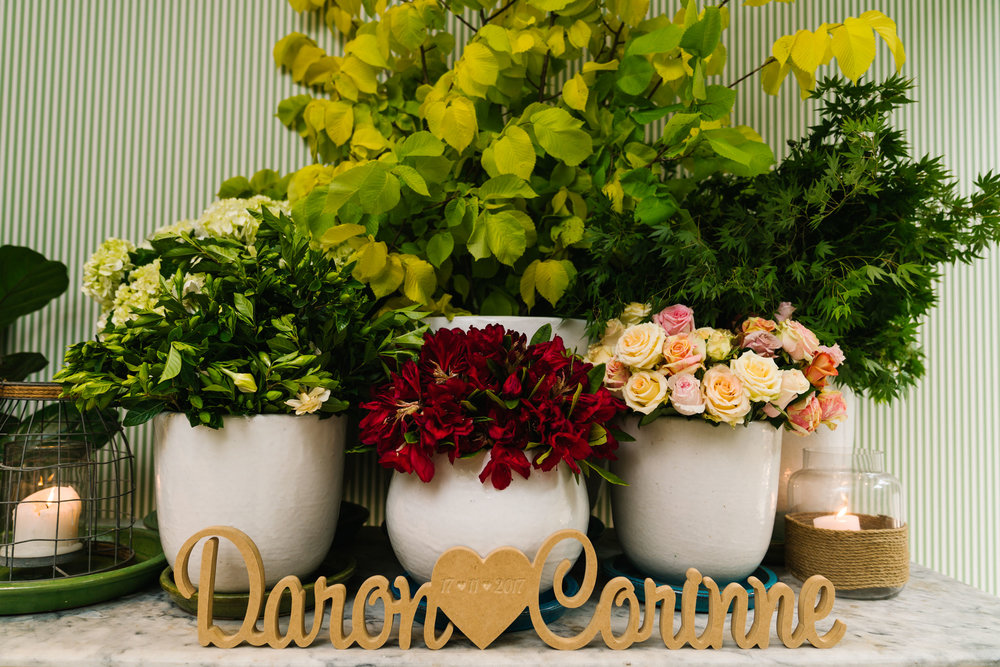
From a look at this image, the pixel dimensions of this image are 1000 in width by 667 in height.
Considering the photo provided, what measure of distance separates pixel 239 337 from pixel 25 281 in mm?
550

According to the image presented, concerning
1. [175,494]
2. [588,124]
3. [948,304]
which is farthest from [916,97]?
[175,494]

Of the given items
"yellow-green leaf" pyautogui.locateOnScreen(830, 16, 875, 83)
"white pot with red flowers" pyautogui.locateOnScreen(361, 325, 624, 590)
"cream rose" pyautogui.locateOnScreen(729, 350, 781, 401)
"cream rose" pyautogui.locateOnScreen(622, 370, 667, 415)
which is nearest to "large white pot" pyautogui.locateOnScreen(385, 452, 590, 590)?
"white pot with red flowers" pyautogui.locateOnScreen(361, 325, 624, 590)

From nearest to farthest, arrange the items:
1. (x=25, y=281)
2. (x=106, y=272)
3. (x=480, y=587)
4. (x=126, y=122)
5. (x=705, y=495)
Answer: (x=480, y=587) → (x=705, y=495) → (x=106, y=272) → (x=25, y=281) → (x=126, y=122)

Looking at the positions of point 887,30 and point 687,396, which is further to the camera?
point 887,30

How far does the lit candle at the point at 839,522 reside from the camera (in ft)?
2.60

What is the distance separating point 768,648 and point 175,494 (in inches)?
26.4

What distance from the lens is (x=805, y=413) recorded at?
715 millimetres

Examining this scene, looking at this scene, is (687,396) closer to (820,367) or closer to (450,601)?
(820,367)

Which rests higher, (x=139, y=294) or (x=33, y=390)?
(x=139, y=294)

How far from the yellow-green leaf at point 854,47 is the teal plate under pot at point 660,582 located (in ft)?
2.13

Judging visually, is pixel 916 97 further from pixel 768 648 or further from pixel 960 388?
pixel 768 648

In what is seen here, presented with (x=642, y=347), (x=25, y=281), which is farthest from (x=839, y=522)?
(x=25, y=281)

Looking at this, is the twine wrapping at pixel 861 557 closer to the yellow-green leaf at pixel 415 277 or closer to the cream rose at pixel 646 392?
the cream rose at pixel 646 392

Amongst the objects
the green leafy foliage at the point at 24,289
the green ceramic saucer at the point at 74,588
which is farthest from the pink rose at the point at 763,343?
the green leafy foliage at the point at 24,289
